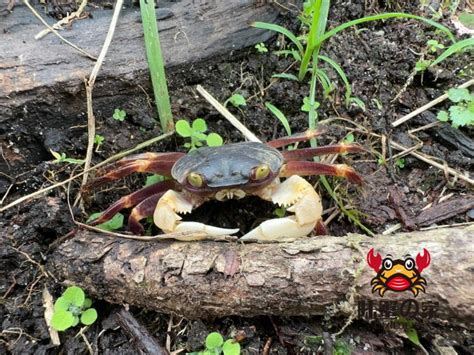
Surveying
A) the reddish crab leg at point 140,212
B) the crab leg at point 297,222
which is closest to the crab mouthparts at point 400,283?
the crab leg at point 297,222

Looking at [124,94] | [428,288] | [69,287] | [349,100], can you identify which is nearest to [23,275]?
[69,287]

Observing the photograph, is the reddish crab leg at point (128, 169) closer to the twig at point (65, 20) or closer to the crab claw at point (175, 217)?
the crab claw at point (175, 217)

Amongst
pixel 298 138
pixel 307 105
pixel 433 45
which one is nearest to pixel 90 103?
pixel 298 138

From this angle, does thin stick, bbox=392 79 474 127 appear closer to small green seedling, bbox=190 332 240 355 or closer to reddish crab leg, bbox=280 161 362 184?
reddish crab leg, bbox=280 161 362 184

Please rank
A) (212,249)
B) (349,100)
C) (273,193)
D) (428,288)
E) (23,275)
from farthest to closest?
(349,100) < (273,193) < (23,275) < (212,249) < (428,288)

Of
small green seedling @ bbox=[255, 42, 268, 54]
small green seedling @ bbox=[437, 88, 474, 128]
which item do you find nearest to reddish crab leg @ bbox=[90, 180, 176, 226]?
small green seedling @ bbox=[255, 42, 268, 54]

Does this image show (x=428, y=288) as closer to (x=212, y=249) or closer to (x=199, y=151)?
(x=212, y=249)
